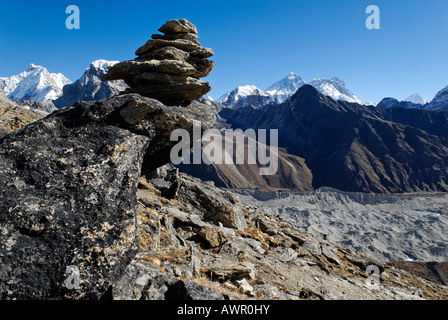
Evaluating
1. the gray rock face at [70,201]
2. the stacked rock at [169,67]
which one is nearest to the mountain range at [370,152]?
the stacked rock at [169,67]

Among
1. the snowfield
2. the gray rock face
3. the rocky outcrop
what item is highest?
the rocky outcrop

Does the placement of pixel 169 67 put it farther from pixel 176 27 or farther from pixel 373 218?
pixel 373 218

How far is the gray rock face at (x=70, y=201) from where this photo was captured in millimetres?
5180

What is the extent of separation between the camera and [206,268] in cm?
782

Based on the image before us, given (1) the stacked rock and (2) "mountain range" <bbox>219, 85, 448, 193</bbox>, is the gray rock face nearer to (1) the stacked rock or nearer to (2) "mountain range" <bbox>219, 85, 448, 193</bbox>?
(1) the stacked rock

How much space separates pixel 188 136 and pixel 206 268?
4747mm

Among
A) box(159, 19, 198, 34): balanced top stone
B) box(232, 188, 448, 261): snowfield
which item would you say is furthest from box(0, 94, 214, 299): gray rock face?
box(232, 188, 448, 261): snowfield

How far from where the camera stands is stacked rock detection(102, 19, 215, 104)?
10.7 metres

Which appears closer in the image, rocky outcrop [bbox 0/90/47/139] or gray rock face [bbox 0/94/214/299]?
gray rock face [bbox 0/94/214/299]

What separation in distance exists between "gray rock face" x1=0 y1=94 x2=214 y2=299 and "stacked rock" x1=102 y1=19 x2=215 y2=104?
2806 mm

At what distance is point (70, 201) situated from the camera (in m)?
6.00

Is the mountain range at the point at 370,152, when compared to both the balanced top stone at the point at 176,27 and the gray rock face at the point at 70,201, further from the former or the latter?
the gray rock face at the point at 70,201

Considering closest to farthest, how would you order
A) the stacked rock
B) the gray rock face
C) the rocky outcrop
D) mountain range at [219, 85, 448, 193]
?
the gray rock face < the stacked rock < the rocky outcrop < mountain range at [219, 85, 448, 193]

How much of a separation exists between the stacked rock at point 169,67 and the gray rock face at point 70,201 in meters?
2.81
